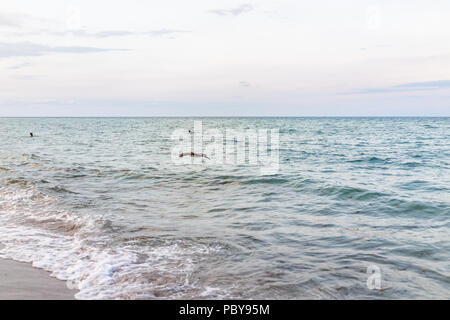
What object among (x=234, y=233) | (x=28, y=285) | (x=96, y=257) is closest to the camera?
(x=28, y=285)

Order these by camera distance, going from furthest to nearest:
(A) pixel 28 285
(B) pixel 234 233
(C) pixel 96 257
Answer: (B) pixel 234 233
(C) pixel 96 257
(A) pixel 28 285

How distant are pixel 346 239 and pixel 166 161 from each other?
61.4 ft

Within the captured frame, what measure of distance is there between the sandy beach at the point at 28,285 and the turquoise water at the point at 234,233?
0.26m

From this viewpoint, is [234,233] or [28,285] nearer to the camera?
[28,285]

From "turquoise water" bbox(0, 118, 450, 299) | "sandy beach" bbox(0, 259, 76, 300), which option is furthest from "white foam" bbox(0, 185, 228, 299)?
"sandy beach" bbox(0, 259, 76, 300)

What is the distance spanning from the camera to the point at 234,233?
9.95 metres

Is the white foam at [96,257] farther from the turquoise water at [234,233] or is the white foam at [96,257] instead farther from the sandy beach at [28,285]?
the sandy beach at [28,285]

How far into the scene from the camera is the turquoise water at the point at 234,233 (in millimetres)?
6906

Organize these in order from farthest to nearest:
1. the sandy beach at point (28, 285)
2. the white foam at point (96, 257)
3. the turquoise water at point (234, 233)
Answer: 1. the turquoise water at point (234, 233)
2. the white foam at point (96, 257)
3. the sandy beach at point (28, 285)

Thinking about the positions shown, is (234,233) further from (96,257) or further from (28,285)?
(28,285)

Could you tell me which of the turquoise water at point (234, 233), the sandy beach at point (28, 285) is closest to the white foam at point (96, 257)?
the turquoise water at point (234, 233)

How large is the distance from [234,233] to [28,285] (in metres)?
5.02

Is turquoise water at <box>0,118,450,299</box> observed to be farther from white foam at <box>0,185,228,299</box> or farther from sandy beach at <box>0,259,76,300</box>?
sandy beach at <box>0,259,76,300</box>

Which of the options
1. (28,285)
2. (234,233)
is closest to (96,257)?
(28,285)
